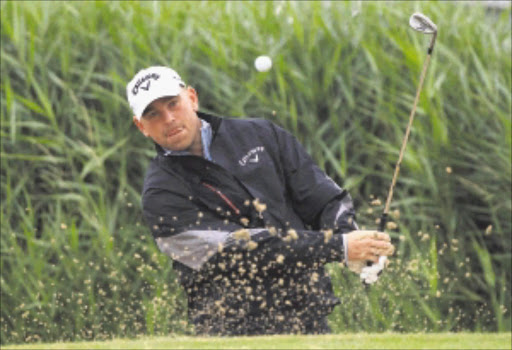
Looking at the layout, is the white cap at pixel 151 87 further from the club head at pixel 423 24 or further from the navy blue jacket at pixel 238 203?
the club head at pixel 423 24

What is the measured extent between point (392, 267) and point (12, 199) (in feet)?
6.71

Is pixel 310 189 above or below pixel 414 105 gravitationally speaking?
below

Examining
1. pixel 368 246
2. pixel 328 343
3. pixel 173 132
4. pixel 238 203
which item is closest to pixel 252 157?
pixel 238 203

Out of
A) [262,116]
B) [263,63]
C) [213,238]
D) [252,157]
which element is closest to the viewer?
[213,238]

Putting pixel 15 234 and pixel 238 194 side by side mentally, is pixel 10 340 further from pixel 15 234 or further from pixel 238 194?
pixel 238 194

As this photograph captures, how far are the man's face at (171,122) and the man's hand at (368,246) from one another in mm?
706

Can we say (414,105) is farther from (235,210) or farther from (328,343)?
(328,343)

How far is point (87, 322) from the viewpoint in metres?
5.46

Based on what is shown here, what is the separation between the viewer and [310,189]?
3924 mm

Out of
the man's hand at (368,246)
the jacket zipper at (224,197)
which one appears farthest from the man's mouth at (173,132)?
the man's hand at (368,246)

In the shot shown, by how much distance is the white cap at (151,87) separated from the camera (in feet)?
12.3

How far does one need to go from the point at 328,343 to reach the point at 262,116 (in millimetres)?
2178

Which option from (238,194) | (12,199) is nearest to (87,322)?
(12,199)

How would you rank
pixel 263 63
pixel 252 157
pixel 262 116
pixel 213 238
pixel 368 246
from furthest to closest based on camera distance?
pixel 262 116, pixel 263 63, pixel 252 157, pixel 213 238, pixel 368 246
